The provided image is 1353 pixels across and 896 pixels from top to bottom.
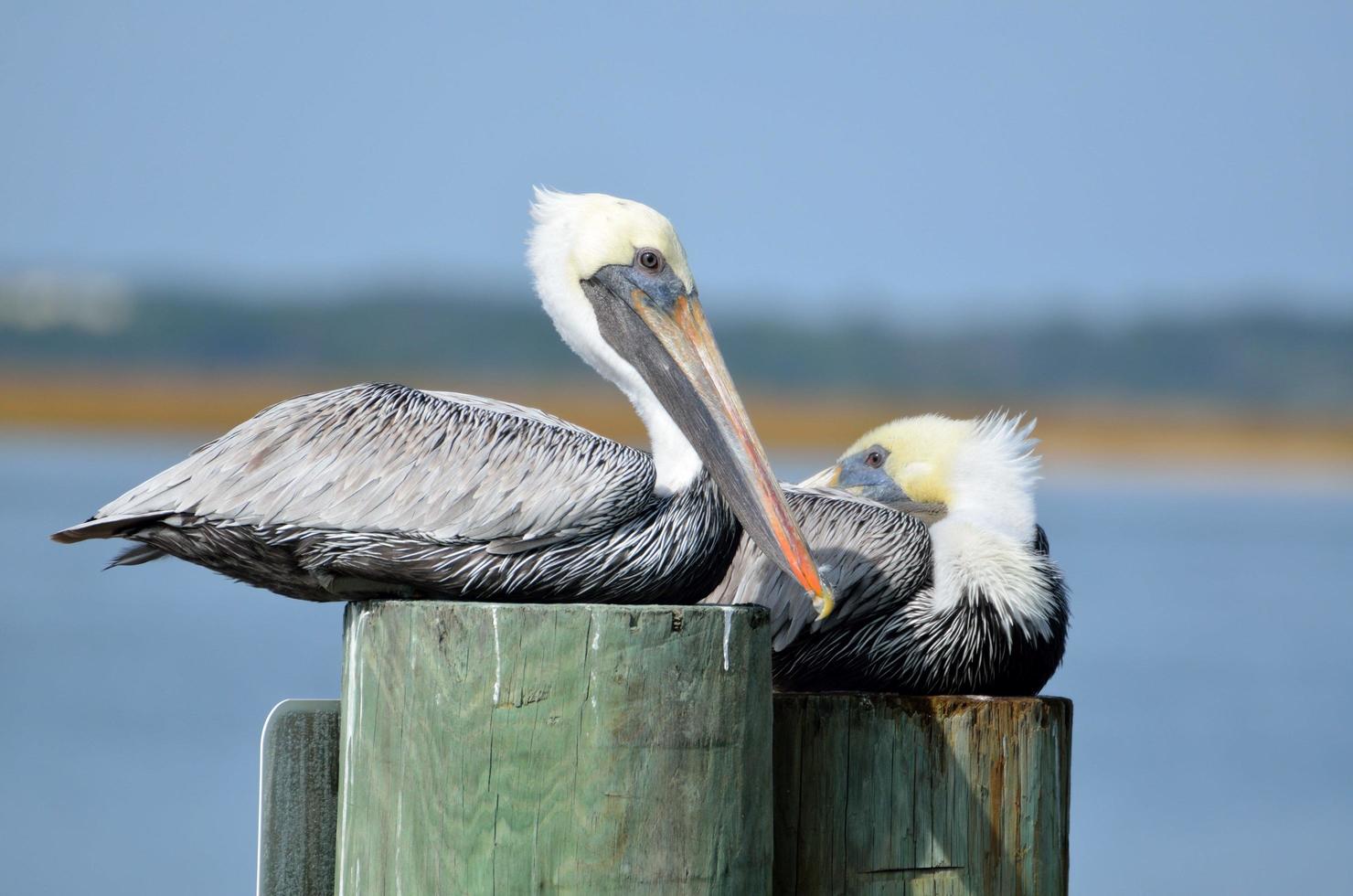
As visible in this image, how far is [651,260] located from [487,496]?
66 cm

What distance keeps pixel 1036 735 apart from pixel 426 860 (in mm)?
1259

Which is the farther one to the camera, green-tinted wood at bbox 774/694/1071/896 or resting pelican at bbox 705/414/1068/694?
resting pelican at bbox 705/414/1068/694

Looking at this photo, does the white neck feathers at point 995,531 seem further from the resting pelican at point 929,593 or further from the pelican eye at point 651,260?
the pelican eye at point 651,260

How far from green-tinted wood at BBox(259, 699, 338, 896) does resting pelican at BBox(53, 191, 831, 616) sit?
332mm

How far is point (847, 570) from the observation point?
4.04 meters

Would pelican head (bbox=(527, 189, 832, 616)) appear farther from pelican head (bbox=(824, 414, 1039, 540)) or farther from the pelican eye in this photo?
pelican head (bbox=(824, 414, 1039, 540))

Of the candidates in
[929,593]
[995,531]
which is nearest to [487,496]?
[929,593]

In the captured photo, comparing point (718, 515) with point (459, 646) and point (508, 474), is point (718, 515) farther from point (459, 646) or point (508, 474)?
point (459, 646)

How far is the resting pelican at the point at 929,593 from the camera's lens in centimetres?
395

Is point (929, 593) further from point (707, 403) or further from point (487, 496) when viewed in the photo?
point (487, 496)

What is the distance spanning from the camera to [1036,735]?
3.13 m

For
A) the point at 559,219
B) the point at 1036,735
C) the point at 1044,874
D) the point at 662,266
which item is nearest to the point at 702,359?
the point at 662,266

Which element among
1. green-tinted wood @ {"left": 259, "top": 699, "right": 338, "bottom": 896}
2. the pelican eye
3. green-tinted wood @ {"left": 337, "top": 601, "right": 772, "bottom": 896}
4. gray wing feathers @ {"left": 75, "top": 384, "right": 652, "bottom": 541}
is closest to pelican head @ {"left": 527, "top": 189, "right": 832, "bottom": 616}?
the pelican eye

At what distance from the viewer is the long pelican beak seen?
124 inches
